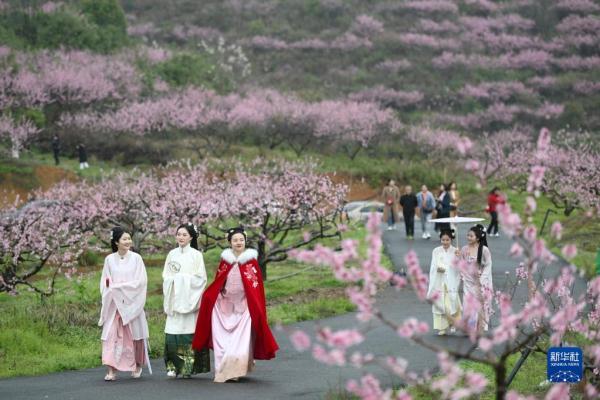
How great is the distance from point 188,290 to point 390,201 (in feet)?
67.0

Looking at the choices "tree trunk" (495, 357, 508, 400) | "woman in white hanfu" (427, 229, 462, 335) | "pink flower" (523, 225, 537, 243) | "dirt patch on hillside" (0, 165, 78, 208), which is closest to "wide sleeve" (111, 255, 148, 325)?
"woman in white hanfu" (427, 229, 462, 335)

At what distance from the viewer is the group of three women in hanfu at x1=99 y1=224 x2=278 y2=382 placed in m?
12.1

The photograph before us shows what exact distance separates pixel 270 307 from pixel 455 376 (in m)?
15.3

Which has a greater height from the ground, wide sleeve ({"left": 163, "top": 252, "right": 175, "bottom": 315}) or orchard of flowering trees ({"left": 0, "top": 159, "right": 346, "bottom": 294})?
orchard of flowering trees ({"left": 0, "top": 159, "right": 346, "bottom": 294})

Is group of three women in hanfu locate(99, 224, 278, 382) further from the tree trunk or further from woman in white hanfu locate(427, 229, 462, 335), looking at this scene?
the tree trunk

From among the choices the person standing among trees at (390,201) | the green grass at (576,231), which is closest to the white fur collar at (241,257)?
the green grass at (576,231)

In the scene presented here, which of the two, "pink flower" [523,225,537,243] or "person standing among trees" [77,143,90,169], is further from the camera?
"person standing among trees" [77,143,90,169]

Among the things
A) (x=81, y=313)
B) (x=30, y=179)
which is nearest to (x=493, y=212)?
(x=81, y=313)

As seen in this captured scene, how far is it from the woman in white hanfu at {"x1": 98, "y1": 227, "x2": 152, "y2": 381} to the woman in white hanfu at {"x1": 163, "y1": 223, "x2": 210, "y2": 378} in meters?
0.32

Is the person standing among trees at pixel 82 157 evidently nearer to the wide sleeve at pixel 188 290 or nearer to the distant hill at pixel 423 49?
the distant hill at pixel 423 49

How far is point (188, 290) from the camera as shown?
40.9 feet

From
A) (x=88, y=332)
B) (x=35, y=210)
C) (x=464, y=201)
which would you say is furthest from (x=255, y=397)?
(x=464, y=201)

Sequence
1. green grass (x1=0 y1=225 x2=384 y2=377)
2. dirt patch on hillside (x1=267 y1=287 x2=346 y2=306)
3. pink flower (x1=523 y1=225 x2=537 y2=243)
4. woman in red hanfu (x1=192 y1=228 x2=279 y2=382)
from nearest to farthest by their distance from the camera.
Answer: pink flower (x1=523 y1=225 x2=537 y2=243)
woman in red hanfu (x1=192 y1=228 x2=279 y2=382)
green grass (x1=0 y1=225 x2=384 y2=377)
dirt patch on hillside (x1=267 y1=287 x2=346 y2=306)

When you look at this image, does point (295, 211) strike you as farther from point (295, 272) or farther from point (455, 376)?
point (455, 376)
